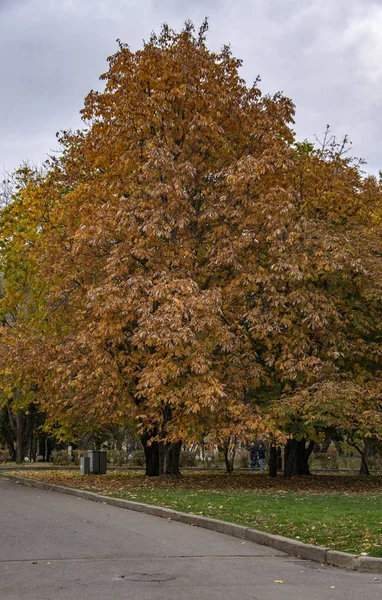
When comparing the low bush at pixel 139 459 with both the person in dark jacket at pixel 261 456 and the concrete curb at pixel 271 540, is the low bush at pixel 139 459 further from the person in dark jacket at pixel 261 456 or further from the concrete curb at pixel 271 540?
the concrete curb at pixel 271 540

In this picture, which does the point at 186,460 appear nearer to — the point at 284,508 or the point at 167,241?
the point at 167,241

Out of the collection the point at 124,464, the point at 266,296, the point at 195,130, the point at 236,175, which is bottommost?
the point at 124,464

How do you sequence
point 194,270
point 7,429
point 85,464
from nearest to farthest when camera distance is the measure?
point 194,270, point 85,464, point 7,429

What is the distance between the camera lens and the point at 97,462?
98.3 ft

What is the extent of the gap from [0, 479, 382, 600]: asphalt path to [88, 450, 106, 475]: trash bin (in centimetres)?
1734

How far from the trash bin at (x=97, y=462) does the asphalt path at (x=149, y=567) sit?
1734cm

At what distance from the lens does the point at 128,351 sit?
22.3 metres

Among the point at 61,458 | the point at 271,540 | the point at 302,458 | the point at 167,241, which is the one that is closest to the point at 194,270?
the point at 167,241

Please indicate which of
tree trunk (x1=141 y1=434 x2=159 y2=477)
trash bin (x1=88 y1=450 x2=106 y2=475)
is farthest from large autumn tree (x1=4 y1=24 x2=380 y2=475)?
trash bin (x1=88 y1=450 x2=106 y2=475)

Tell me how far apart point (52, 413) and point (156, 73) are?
1209 cm

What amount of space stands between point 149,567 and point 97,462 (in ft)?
72.5

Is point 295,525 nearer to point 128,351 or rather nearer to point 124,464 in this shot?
point 128,351

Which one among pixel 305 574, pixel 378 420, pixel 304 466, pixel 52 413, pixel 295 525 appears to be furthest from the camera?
pixel 304 466

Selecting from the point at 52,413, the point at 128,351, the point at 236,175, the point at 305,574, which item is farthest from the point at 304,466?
the point at 305,574
